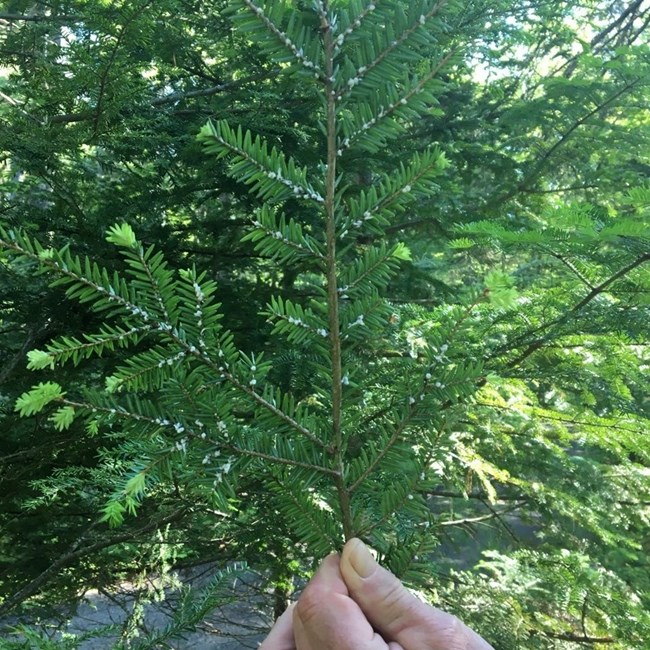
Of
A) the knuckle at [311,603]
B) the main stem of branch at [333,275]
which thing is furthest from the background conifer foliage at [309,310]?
the knuckle at [311,603]

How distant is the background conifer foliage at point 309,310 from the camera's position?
1.09 m

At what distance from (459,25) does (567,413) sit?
8.23 feet

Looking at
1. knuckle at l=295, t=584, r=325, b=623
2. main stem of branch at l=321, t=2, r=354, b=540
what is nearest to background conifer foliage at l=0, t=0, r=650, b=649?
main stem of branch at l=321, t=2, r=354, b=540

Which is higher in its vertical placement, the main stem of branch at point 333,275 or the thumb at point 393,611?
the main stem of branch at point 333,275

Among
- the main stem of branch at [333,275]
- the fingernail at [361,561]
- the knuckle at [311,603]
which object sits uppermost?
the main stem of branch at [333,275]

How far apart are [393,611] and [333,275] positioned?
816 mm

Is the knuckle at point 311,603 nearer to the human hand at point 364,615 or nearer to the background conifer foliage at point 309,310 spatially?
the human hand at point 364,615

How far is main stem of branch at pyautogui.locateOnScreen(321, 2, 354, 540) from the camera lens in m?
1.03

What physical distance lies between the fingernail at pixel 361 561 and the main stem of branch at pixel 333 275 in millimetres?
63

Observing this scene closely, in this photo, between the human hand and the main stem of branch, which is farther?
the human hand

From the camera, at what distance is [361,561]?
3.91 ft

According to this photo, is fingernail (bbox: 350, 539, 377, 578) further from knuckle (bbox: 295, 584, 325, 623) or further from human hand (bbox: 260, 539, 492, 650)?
knuckle (bbox: 295, 584, 325, 623)

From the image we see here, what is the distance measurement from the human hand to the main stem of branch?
9 cm

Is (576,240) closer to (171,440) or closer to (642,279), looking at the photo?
(642,279)
